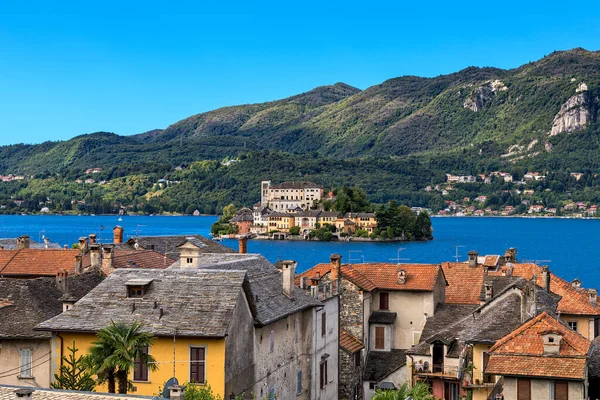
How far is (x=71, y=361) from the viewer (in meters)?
31.8

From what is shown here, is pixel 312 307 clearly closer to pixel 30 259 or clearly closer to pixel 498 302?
pixel 498 302

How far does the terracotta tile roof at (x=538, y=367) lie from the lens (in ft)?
92.9

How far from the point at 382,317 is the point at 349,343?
3.65 metres

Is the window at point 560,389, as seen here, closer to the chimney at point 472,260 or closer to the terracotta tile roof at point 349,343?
the terracotta tile roof at point 349,343

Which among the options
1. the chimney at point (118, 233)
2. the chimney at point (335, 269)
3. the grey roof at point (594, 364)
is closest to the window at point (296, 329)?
the chimney at point (335, 269)

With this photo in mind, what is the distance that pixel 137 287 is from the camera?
109ft

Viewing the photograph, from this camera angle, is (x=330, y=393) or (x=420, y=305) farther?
(x=420, y=305)

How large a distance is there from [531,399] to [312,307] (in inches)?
533

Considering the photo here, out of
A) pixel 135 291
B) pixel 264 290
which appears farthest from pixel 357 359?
pixel 135 291

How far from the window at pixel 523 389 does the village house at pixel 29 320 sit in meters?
15.3

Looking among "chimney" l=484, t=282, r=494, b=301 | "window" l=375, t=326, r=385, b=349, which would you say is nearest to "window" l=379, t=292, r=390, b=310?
"window" l=375, t=326, r=385, b=349

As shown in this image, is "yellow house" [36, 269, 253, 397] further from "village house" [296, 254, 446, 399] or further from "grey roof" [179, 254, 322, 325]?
"village house" [296, 254, 446, 399]

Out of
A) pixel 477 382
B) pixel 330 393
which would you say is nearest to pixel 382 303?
pixel 330 393

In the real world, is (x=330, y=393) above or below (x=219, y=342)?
below
